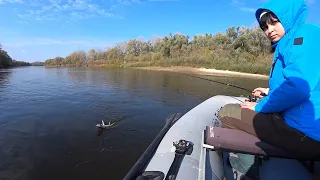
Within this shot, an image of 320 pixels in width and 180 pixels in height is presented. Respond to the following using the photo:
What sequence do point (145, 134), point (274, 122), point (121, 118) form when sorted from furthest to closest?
point (121, 118) < point (145, 134) < point (274, 122)

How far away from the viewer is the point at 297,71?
5.30 feet

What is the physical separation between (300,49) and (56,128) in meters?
5.86

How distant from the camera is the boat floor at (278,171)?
8.26ft

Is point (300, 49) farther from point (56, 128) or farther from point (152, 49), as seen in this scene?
point (152, 49)

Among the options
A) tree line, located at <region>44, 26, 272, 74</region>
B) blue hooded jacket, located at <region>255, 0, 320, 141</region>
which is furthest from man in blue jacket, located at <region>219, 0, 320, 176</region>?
tree line, located at <region>44, 26, 272, 74</region>

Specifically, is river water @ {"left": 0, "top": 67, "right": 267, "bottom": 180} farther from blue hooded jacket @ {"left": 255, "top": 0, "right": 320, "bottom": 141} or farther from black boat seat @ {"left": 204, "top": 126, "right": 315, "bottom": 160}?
blue hooded jacket @ {"left": 255, "top": 0, "right": 320, "bottom": 141}

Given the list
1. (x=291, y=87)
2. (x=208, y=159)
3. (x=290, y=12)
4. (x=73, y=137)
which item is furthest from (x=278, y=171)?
(x=73, y=137)

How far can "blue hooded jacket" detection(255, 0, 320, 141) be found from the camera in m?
1.60

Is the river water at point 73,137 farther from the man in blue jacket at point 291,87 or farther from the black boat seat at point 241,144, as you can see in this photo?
the man in blue jacket at point 291,87

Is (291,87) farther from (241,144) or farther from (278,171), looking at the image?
(278,171)

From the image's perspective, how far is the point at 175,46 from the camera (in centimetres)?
5919

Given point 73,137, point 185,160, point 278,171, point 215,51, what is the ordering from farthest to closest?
point 215,51, point 73,137, point 278,171, point 185,160

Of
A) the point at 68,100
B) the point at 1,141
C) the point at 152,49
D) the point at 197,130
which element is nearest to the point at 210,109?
the point at 197,130

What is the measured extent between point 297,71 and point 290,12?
18.8 inches
